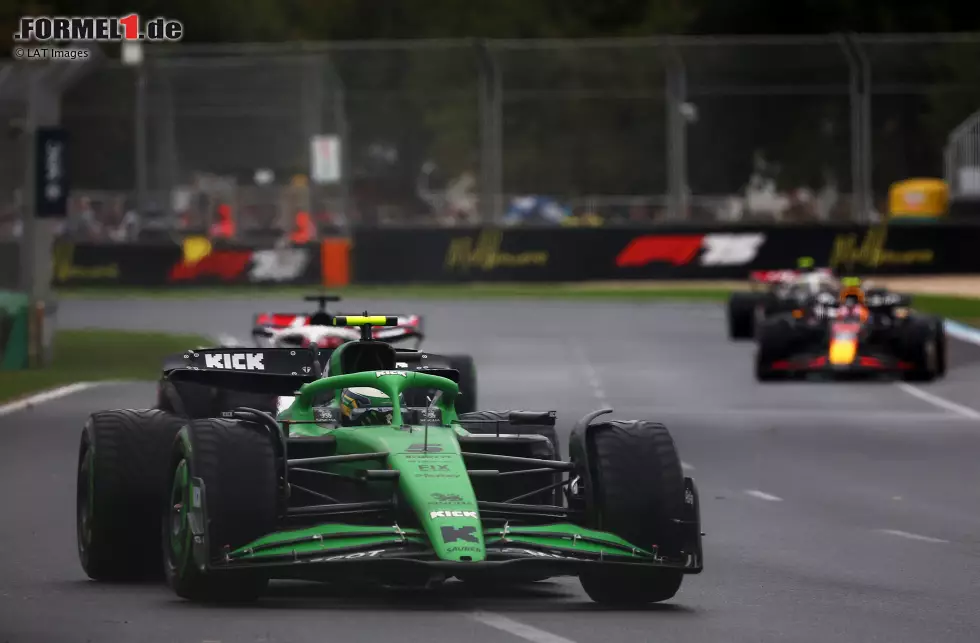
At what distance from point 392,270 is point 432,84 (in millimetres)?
7404

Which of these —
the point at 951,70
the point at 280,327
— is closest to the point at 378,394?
the point at 280,327

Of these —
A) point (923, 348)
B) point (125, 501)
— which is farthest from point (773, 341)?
point (125, 501)

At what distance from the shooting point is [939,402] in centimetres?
2395

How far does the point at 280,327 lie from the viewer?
20.4 m

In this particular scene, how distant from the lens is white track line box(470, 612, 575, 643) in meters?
9.02

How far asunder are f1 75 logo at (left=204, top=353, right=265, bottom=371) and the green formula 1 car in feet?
6.21

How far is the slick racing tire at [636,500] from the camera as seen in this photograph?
391 inches

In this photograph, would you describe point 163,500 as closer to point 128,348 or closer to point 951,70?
point 128,348

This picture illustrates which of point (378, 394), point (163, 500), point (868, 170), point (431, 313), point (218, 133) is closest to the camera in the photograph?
point (163, 500)

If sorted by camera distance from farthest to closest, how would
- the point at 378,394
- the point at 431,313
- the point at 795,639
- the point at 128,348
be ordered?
the point at 431,313 → the point at 128,348 → the point at 378,394 → the point at 795,639

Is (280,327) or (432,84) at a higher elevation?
(432,84)

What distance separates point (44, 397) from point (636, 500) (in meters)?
14.5

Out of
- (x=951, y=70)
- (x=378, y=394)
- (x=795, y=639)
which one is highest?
(x=951, y=70)

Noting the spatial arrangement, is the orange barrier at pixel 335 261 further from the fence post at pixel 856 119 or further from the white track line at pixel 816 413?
the white track line at pixel 816 413
